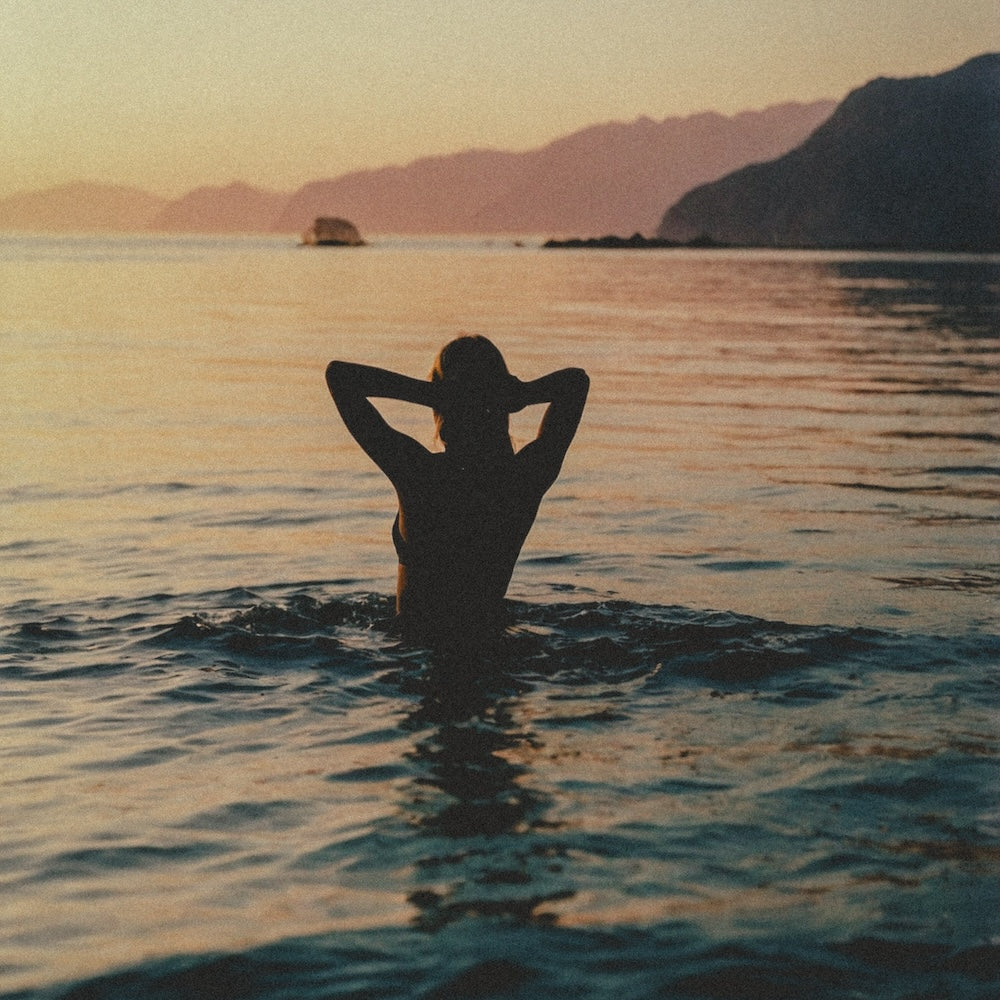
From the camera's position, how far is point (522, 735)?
636 centimetres

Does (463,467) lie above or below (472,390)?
below

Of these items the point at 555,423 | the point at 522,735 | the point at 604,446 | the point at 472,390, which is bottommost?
the point at 522,735

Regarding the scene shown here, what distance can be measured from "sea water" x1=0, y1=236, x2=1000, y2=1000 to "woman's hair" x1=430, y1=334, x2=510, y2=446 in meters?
1.40

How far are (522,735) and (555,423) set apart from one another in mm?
1933

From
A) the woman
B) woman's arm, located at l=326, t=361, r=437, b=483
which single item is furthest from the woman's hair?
woman's arm, located at l=326, t=361, r=437, b=483

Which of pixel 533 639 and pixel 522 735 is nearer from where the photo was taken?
pixel 522 735

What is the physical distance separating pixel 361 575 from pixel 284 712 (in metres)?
3.58

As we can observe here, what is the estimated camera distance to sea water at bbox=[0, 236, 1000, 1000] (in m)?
4.31

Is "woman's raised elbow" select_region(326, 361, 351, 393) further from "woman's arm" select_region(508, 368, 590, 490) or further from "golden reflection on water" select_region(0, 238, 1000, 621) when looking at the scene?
"golden reflection on water" select_region(0, 238, 1000, 621)

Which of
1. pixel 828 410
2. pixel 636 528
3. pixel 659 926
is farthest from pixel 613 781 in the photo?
pixel 828 410

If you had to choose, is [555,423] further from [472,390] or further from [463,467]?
[472,390]

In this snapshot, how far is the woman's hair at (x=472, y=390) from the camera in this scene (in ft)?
22.2

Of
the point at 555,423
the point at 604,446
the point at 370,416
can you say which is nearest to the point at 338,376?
the point at 370,416

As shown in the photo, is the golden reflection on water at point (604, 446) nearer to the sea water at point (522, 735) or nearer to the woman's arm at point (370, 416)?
the sea water at point (522, 735)
